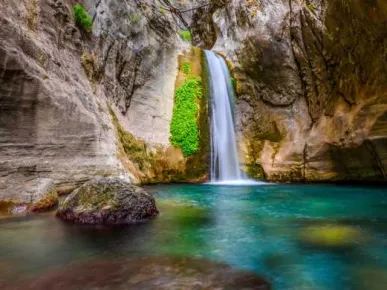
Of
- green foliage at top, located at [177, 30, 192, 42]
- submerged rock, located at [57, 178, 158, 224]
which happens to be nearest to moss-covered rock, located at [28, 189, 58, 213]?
submerged rock, located at [57, 178, 158, 224]

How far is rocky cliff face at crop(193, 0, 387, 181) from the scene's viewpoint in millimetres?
12758

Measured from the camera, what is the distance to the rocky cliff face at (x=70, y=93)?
360 inches

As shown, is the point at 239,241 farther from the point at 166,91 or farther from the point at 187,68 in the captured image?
the point at 187,68

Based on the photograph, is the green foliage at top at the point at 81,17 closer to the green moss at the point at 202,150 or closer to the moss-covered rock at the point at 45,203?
the green moss at the point at 202,150

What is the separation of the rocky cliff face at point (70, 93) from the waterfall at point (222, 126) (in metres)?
2.12

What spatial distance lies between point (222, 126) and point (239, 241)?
11.1m

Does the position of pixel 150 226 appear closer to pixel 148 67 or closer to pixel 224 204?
pixel 224 204

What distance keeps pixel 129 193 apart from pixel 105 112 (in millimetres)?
6248

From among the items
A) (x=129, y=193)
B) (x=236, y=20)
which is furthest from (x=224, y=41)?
(x=129, y=193)

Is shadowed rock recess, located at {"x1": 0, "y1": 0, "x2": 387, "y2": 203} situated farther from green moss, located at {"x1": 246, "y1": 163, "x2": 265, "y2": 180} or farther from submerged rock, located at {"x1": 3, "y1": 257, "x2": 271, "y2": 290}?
submerged rock, located at {"x1": 3, "y1": 257, "x2": 271, "y2": 290}

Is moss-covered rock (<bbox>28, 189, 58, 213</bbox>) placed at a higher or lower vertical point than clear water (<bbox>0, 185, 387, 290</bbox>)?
higher

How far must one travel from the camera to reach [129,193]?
7.34 m

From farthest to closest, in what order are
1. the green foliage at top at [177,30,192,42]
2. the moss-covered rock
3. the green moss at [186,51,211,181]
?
the green foliage at top at [177,30,192,42] → the green moss at [186,51,211,181] → the moss-covered rock

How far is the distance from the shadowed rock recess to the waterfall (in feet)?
1.41
